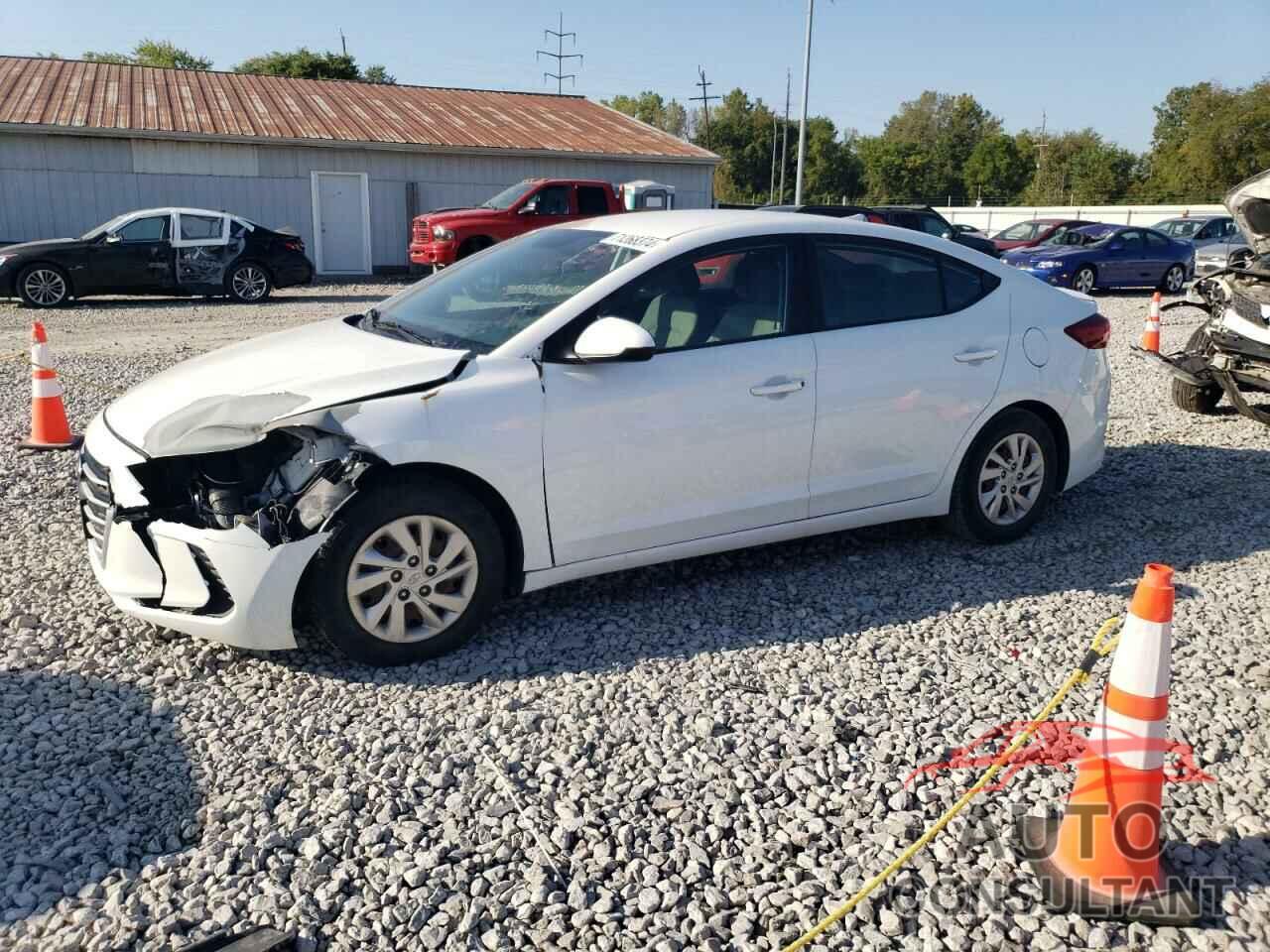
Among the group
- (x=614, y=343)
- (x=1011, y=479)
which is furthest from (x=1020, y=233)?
(x=614, y=343)

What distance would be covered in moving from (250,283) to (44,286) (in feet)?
10.1

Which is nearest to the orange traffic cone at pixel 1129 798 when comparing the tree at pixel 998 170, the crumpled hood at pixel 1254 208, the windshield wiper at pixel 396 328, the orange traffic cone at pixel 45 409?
the windshield wiper at pixel 396 328

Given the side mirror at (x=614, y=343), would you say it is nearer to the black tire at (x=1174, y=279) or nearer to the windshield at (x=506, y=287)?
the windshield at (x=506, y=287)

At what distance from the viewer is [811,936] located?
2.73 metres

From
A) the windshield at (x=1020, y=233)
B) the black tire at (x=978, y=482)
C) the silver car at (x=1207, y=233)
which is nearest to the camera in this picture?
the black tire at (x=978, y=482)

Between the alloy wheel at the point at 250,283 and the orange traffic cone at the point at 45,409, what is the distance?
11.2 metres

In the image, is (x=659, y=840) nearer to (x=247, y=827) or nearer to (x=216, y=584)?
(x=247, y=827)

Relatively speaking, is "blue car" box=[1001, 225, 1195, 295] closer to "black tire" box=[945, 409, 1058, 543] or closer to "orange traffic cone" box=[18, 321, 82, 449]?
"black tire" box=[945, 409, 1058, 543]

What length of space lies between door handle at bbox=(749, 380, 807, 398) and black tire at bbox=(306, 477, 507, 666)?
4.23ft

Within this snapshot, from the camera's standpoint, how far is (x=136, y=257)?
17.0m

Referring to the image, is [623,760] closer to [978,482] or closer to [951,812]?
[951,812]

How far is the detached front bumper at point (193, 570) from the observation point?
389cm

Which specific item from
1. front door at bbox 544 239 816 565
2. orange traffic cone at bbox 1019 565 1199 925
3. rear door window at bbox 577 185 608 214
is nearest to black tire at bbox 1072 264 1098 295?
rear door window at bbox 577 185 608 214

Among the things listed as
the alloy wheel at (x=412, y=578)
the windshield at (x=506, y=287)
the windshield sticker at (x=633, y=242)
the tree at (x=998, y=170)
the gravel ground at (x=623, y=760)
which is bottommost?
the gravel ground at (x=623, y=760)
